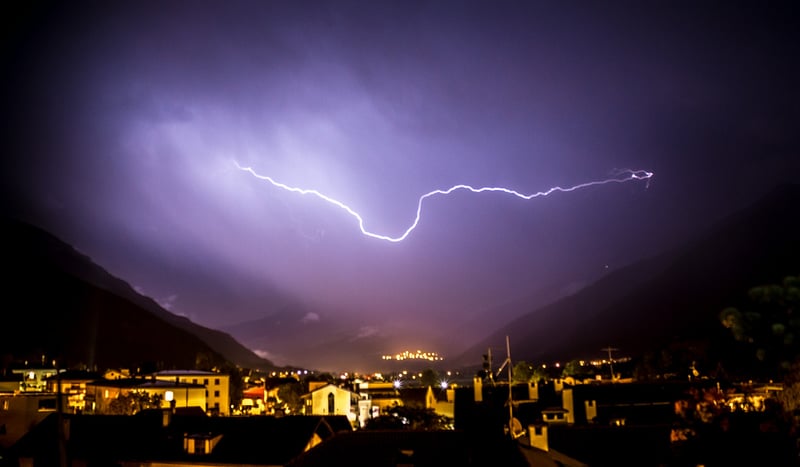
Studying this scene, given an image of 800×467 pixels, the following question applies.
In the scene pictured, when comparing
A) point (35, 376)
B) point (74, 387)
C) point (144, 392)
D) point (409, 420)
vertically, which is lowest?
point (409, 420)

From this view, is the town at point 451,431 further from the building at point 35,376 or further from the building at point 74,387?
the building at point 35,376

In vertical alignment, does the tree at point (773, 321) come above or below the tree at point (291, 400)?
above

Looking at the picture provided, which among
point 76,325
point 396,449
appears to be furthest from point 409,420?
point 76,325

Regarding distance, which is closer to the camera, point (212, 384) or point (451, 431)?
point (451, 431)

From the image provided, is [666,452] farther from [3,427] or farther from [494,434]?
[3,427]

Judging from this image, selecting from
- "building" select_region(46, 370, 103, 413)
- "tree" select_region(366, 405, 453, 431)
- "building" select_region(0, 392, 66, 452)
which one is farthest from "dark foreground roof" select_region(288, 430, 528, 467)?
"building" select_region(46, 370, 103, 413)

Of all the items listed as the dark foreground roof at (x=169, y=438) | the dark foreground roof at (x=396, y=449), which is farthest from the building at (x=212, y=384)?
the dark foreground roof at (x=396, y=449)

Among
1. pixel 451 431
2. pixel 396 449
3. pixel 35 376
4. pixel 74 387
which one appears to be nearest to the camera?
pixel 396 449

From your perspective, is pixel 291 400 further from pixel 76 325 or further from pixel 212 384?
pixel 76 325

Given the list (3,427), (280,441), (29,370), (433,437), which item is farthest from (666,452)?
(29,370)

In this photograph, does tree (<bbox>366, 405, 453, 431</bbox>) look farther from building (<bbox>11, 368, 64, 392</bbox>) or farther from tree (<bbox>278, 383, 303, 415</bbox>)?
building (<bbox>11, 368, 64, 392</bbox>)

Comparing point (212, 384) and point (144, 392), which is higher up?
point (212, 384)

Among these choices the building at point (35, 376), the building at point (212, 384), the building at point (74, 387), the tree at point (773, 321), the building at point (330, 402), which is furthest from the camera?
the building at point (35, 376)
